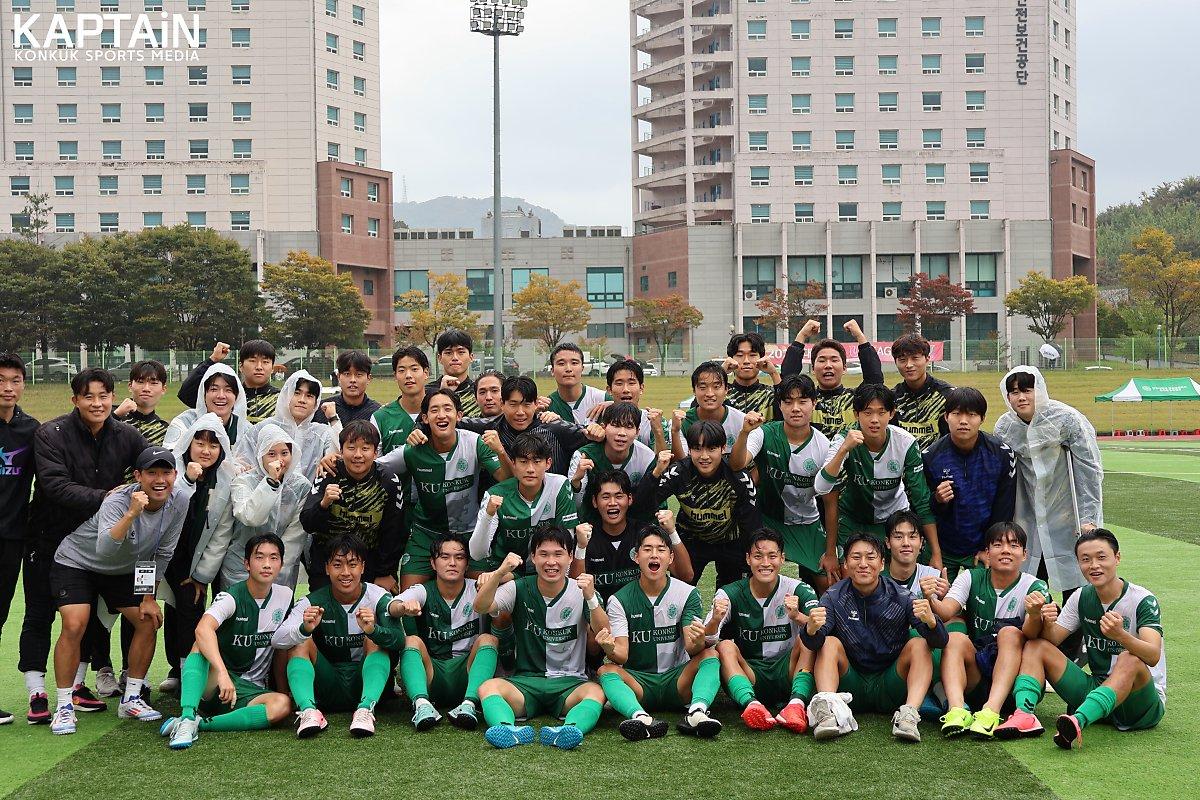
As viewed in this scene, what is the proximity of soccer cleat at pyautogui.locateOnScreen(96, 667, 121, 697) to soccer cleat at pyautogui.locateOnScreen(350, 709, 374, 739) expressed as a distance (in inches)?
72.5

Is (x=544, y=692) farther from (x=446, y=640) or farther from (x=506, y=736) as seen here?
(x=446, y=640)

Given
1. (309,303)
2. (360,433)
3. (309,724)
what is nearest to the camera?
(309,724)

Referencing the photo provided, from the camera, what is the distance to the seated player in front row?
5660 mm

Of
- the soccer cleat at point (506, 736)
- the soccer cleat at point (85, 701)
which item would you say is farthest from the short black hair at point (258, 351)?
the soccer cleat at point (506, 736)

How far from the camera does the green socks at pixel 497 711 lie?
550cm

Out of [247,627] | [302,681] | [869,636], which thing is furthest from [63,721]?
[869,636]

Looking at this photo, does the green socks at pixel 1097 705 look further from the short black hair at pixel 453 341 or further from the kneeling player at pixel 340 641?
the short black hair at pixel 453 341

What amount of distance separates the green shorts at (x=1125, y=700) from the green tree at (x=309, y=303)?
148 ft

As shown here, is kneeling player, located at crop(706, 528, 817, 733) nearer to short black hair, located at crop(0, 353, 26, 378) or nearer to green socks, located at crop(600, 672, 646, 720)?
green socks, located at crop(600, 672, 646, 720)

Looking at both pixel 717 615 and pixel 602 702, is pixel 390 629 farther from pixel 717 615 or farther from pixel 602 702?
pixel 717 615

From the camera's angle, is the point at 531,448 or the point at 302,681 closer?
the point at 302,681

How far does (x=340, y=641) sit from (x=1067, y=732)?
146 inches

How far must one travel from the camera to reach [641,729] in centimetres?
542

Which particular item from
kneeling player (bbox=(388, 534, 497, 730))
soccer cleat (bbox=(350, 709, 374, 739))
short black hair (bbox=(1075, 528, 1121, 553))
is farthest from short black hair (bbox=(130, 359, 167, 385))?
short black hair (bbox=(1075, 528, 1121, 553))
